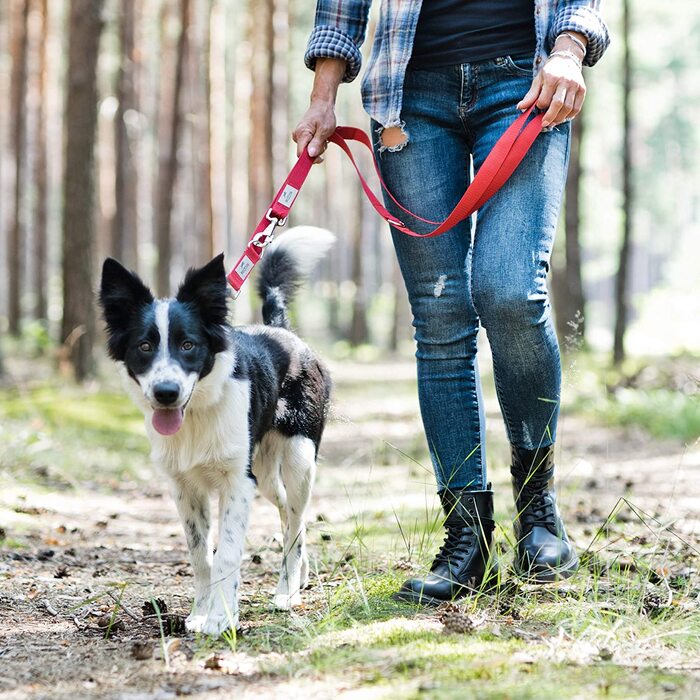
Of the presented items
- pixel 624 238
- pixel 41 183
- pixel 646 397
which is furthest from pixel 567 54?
pixel 41 183

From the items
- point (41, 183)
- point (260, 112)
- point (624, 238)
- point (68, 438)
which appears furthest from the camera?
point (260, 112)

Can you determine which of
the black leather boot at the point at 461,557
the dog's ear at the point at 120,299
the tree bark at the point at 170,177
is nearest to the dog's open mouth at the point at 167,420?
the dog's ear at the point at 120,299

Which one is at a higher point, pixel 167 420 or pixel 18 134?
pixel 18 134

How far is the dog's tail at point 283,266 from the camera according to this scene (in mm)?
5031

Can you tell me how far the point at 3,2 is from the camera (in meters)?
23.7

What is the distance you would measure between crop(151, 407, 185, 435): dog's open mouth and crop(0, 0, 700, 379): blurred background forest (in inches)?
67.6

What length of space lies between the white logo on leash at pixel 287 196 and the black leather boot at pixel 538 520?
1.45m

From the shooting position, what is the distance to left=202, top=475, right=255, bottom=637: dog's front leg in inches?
140

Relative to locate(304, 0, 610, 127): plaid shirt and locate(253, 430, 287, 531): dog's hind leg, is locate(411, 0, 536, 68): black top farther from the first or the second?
locate(253, 430, 287, 531): dog's hind leg

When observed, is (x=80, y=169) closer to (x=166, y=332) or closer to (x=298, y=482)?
(x=298, y=482)

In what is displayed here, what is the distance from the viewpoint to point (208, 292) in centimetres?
401

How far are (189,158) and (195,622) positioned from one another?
91.7 feet

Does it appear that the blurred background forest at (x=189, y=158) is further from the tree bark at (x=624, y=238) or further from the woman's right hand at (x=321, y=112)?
the woman's right hand at (x=321, y=112)

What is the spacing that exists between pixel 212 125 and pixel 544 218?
19.5 m
